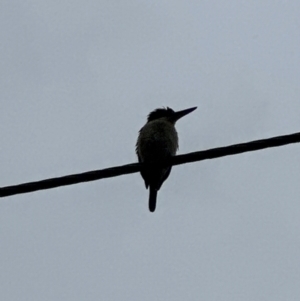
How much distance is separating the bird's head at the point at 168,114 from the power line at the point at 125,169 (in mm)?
4010

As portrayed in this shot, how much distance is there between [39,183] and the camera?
4.18 meters

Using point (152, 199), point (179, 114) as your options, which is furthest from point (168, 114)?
point (152, 199)

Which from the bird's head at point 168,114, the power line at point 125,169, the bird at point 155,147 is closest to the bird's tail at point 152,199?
the bird at point 155,147

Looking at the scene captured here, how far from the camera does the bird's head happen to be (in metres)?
8.61

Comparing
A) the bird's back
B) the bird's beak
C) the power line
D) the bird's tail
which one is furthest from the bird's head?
the power line

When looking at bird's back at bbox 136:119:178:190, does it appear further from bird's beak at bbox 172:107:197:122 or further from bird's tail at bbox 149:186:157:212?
bird's beak at bbox 172:107:197:122

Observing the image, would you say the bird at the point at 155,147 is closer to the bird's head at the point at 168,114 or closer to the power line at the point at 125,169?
the bird's head at the point at 168,114

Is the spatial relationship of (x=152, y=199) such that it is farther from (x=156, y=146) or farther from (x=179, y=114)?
(x=179, y=114)

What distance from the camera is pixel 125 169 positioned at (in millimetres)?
4555

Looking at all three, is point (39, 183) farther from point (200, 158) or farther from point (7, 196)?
point (200, 158)

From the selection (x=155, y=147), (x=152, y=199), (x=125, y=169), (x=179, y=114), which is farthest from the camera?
(x=179, y=114)

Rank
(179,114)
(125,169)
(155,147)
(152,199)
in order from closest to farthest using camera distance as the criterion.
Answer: (125,169) < (155,147) < (152,199) < (179,114)

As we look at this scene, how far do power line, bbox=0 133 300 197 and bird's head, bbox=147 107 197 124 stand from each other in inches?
158

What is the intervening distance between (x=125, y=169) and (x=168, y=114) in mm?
4290
